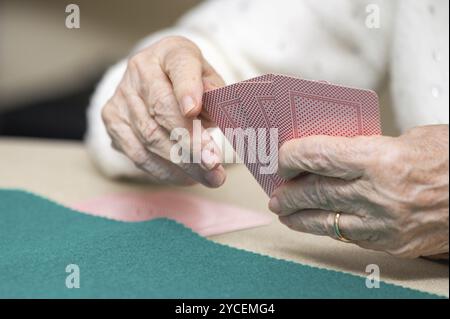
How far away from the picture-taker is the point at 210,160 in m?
0.85

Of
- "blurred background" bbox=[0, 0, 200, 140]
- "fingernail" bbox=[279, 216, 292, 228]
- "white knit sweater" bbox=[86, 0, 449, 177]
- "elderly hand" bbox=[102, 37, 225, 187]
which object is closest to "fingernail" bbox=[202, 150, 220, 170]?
"elderly hand" bbox=[102, 37, 225, 187]

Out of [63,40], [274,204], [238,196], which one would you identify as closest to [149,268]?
[274,204]

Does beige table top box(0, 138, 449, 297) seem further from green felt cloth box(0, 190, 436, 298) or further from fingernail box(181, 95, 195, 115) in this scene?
fingernail box(181, 95, 195, 115)

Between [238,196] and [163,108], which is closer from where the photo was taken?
[163,108]

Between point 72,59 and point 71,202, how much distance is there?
6.91ft

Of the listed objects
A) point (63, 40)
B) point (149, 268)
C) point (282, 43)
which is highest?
point (63, 40)

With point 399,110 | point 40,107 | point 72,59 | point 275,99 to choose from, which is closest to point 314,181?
point 275,99

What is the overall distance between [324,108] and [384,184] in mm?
105

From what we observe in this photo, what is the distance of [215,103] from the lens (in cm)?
84

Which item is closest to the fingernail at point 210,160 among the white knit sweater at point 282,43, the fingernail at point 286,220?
the fingernail at point 286,220

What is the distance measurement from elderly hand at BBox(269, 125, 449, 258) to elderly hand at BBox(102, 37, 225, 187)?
166 mm

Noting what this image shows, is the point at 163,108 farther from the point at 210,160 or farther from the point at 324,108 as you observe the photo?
the point at 324,108

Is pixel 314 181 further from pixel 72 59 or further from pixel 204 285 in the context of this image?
pixel 72 59

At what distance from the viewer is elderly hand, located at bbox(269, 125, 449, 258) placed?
26.2 inches
